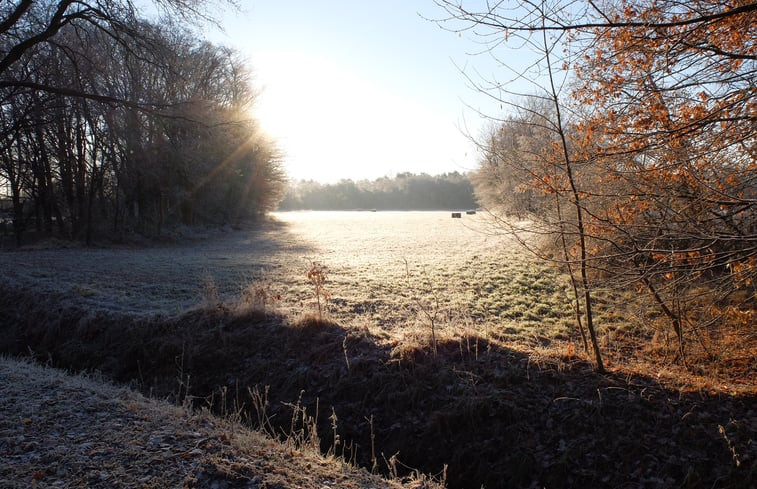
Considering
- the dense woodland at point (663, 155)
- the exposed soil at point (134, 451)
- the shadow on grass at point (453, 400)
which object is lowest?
the shadow on grass at point (453, 400)

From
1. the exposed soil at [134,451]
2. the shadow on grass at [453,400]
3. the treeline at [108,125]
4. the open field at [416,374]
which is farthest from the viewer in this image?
the treeline at [108,125]

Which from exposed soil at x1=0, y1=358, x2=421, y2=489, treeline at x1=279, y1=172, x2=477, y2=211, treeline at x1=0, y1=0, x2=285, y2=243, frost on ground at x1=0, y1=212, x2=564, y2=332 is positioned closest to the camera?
exposed soil at x1=0, y1=358, x2=421, y2=489

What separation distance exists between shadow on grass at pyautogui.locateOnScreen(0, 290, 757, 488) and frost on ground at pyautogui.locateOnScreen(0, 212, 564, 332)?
3.87 ft

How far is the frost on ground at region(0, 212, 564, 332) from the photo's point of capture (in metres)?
10.0

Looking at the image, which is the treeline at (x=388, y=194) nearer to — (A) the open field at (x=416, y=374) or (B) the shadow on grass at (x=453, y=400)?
(A) the open field at (x=416, y=374)

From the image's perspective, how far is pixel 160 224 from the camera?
2450cm

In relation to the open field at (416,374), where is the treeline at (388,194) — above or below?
above

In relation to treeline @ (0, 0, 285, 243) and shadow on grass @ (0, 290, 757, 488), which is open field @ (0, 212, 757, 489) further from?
treeline @ (0, 0, 285, 243)

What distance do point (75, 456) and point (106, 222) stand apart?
2175 centimetres

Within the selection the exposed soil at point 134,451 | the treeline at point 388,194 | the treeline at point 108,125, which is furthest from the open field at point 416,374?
the treeline at point 388,194

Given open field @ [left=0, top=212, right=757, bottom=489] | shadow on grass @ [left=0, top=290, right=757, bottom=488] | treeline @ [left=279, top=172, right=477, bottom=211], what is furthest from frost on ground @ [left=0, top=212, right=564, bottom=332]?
treeline @ [left=279, top=172, right=477, bottom=211]

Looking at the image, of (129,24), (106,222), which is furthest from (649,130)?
(106,222)

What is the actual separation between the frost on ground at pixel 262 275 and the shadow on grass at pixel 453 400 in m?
1.18

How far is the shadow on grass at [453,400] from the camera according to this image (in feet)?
15.2
